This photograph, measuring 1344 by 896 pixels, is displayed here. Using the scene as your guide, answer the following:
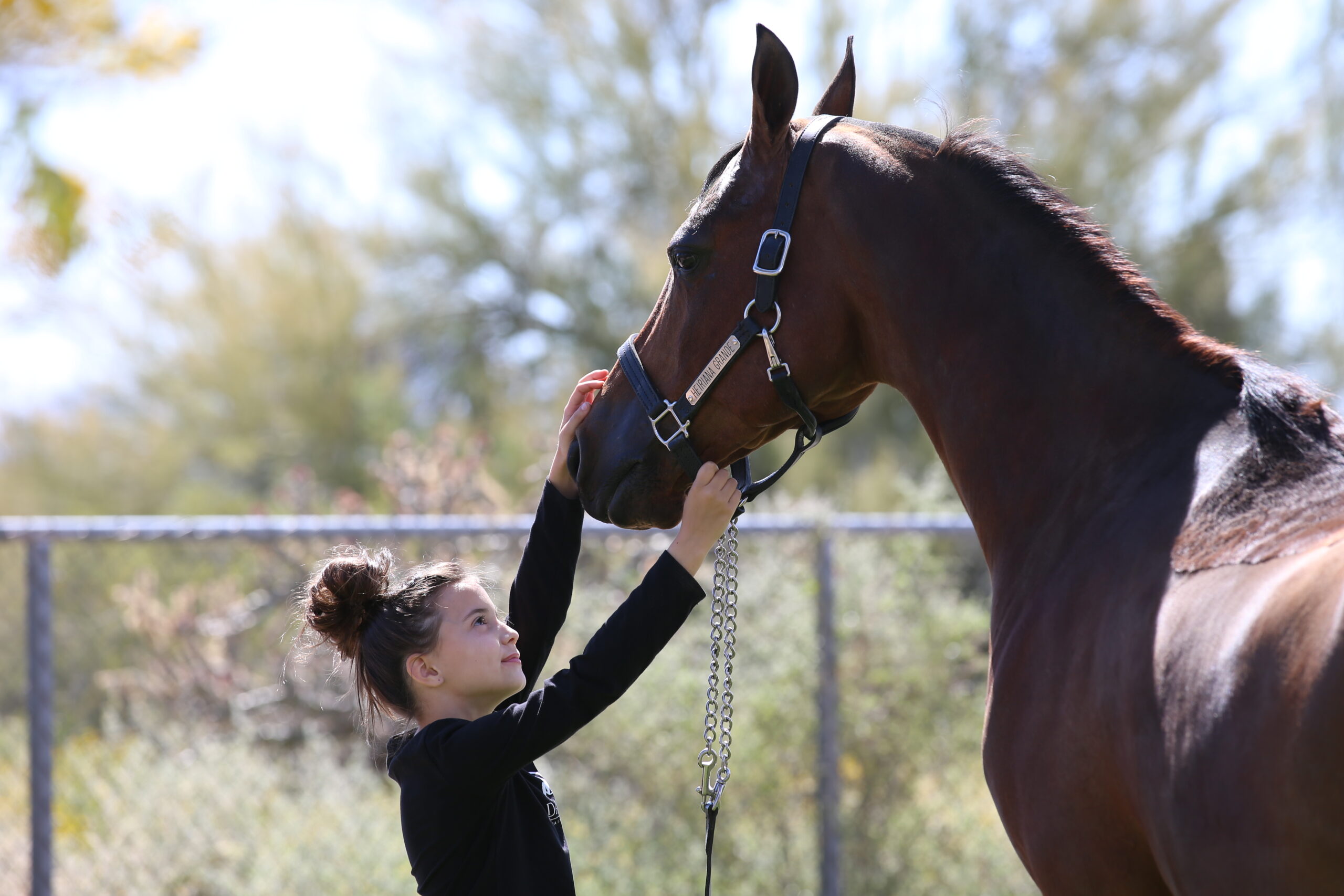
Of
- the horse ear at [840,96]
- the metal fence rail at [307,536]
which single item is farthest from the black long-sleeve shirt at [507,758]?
the metal fence rail at [307,536]

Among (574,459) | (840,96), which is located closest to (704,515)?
(574,459)

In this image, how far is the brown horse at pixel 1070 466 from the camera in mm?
1236

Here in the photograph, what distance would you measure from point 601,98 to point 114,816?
1029cm

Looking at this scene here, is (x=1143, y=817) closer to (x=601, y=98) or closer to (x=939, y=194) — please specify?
(x=939, y=194)

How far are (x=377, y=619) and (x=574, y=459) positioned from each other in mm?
544

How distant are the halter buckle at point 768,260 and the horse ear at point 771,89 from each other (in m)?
0.19

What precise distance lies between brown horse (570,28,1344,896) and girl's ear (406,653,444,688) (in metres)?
0.49

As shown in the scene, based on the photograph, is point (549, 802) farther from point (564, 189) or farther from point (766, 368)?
point (564, 189)

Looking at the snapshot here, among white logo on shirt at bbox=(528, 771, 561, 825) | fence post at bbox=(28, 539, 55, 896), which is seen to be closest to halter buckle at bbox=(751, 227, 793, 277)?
white logo on shirt at bbox=(528, 771, 561, 825)

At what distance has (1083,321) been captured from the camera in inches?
68.1

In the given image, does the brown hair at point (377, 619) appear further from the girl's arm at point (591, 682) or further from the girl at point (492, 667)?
the girl's arm at point (591, 682)

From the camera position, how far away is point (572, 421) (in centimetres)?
236

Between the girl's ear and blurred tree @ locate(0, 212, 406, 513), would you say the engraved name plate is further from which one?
blurred tree @ locate(0, 212, 406, 513)

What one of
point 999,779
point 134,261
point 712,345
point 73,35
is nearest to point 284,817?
point 712,345
